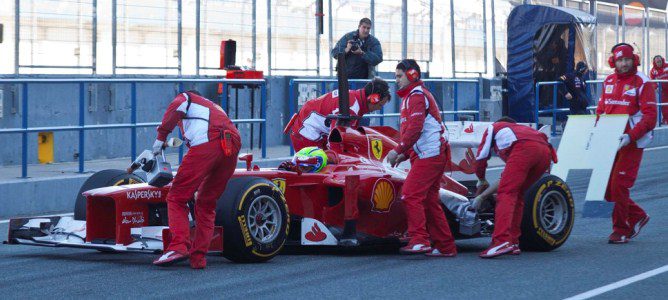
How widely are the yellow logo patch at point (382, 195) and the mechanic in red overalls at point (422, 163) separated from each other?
168 mm

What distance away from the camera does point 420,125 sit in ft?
36.4

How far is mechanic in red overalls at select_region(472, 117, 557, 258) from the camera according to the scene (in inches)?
430

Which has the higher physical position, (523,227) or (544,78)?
(544,78)

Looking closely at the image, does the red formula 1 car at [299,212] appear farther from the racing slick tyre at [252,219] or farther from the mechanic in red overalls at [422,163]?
the mechanic in red overalls at [422,163]

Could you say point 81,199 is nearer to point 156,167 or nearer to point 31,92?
point 156,167

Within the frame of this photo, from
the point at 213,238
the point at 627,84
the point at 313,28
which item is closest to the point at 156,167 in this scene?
the point at 213,238

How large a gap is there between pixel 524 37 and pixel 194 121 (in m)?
18.1

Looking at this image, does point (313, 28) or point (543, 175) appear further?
point (313, 28)

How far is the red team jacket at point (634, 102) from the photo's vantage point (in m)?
12.1

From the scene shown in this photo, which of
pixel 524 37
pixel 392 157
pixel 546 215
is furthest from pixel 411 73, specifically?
pixel 524 37

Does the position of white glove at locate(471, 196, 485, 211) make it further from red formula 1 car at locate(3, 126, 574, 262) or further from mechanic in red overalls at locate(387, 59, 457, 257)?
mechanic in red overalls at locate(387, 59, 457, 257)

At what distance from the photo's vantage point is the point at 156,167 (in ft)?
33.6

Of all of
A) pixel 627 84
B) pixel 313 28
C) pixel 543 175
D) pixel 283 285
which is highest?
pixel 313 28

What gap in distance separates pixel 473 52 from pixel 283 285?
20183 mm
